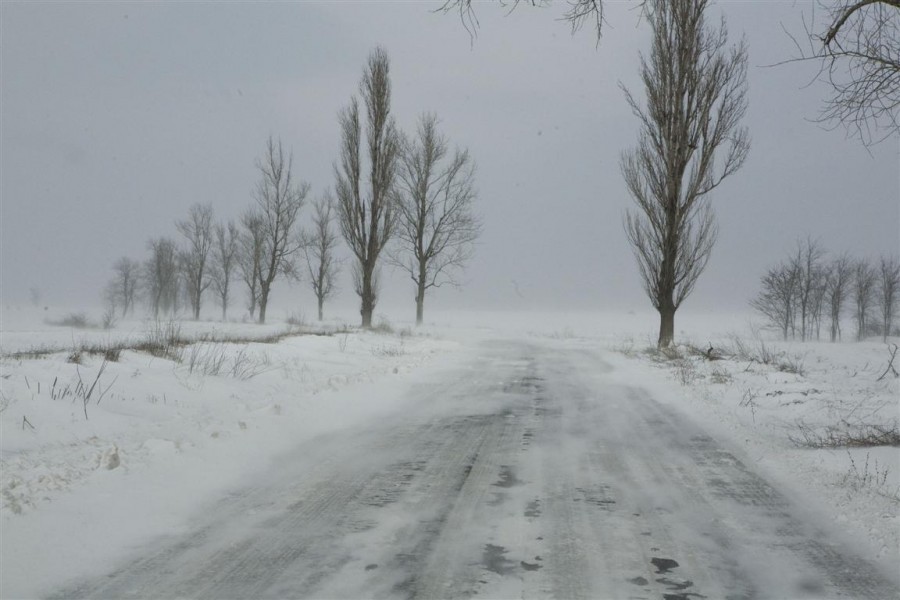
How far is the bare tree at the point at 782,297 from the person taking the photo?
142 ft

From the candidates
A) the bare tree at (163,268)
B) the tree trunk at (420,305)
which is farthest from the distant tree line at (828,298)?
the bare tree at (163,268)

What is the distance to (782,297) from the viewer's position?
4375 centimetres

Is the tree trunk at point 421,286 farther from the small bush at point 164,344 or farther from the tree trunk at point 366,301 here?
the small bush at point 164,344

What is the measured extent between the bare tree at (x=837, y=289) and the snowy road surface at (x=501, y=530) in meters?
49.4

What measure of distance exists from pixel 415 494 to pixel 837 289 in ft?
175

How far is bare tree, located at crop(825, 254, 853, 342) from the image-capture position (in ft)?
148

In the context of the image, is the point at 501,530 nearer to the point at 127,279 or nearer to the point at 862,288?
the point at 862,288

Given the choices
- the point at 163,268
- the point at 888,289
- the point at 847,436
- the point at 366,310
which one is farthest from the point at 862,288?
the point at 163,268

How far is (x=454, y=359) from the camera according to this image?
14.2 meters

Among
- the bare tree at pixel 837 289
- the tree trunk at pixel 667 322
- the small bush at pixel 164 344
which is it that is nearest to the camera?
the small bush at pixel 164 344

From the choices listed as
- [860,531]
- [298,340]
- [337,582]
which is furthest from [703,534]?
[298,340]

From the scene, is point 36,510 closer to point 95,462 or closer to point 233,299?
point 95,462

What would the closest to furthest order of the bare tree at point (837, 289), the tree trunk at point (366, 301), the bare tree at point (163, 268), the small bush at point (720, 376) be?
the small bush at point (720, 376) → the tree trunk at point (366, 301) → the bare tree at point (837, 289) → the bare tree at point (163, 268)

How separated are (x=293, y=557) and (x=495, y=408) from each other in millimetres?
4641
